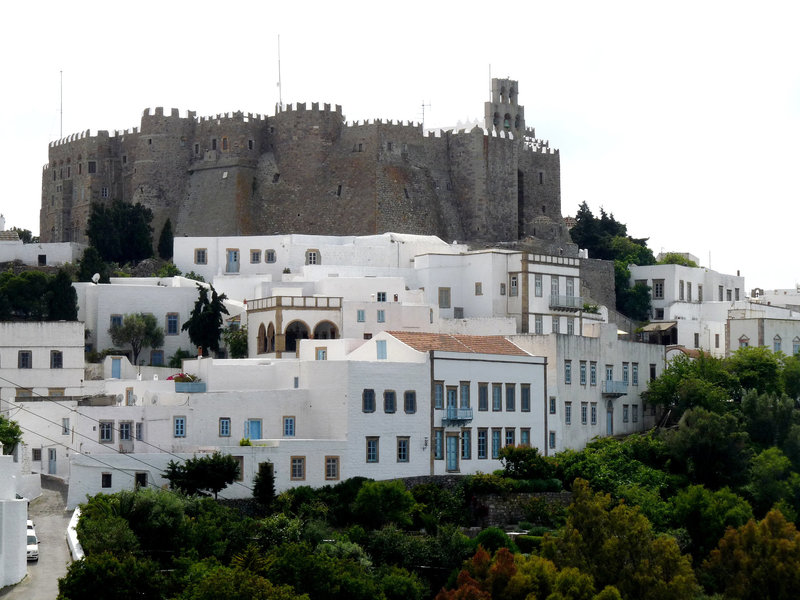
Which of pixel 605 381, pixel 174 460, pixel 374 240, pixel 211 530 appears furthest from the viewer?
pixel 374 240

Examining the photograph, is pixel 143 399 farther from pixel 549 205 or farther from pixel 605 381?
pixel 549 205

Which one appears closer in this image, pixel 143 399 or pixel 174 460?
pixel 174 460

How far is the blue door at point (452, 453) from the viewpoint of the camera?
5303 cm

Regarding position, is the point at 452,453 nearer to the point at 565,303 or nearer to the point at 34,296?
the point at 565,303

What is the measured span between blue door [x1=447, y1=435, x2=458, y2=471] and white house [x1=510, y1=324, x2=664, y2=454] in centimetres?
436

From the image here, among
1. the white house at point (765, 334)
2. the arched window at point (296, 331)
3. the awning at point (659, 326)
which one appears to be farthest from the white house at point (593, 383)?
the awning at point (659, 326)

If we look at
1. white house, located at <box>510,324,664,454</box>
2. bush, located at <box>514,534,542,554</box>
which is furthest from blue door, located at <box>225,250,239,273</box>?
bush, located at <box>514,534,542,554</box>

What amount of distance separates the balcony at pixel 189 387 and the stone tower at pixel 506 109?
4141 cm

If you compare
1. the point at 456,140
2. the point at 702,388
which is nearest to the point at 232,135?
the point at 456,140

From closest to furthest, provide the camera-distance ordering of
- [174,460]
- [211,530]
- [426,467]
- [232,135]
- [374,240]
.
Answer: [211,530] < [174,460] < [426,467] < [374,240] < [232,135]

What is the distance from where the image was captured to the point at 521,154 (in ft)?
276

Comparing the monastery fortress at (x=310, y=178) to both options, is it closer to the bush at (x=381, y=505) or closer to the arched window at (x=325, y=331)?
the arched window at (x=325, y=331)

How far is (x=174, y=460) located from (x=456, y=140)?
1416 inches

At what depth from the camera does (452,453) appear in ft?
174
